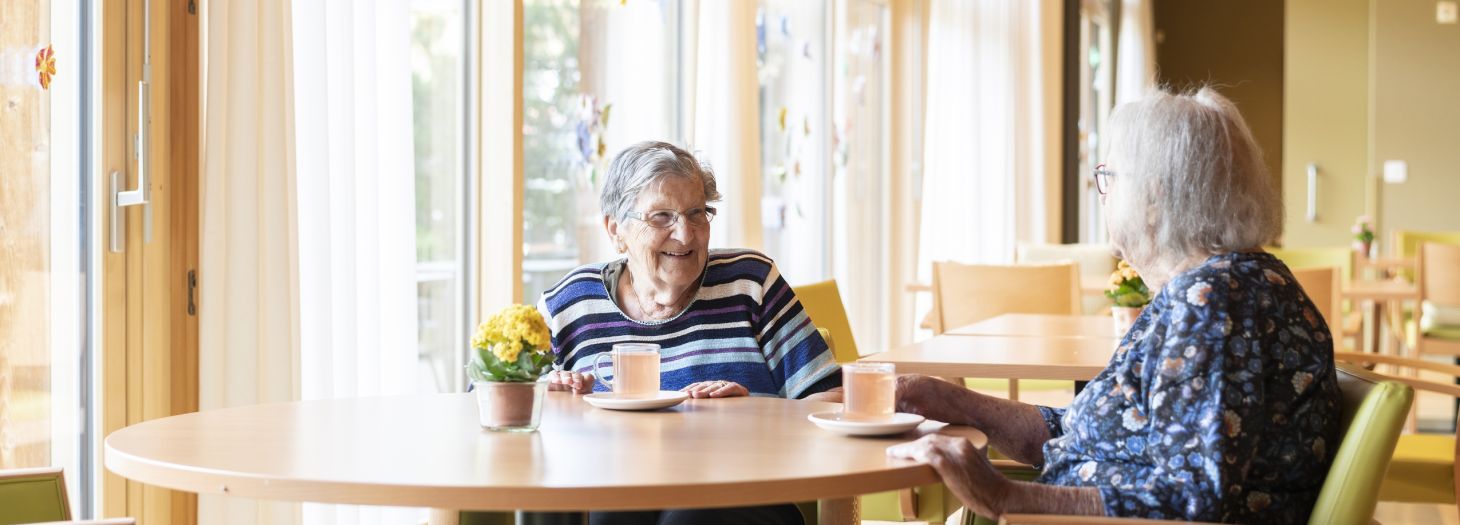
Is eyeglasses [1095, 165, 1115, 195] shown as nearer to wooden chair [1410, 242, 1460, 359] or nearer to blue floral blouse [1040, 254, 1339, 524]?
blue floral blouse [1040, 254, 1339, 524]

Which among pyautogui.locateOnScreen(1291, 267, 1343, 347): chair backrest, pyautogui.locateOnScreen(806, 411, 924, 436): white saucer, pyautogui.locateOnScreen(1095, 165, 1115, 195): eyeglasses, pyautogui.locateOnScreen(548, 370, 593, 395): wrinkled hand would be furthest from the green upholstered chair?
pyautogui.locateOnScreen(1291, 267, 1343, 347): chair backrest

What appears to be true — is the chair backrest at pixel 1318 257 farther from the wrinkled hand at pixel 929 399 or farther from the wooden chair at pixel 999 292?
the wrinkled hand at pixel 929 399

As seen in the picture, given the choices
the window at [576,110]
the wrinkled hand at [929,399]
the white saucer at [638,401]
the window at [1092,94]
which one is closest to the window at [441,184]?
the window at [576,110]

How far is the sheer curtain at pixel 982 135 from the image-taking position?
21.9ft

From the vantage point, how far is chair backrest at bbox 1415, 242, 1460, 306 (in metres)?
5.11

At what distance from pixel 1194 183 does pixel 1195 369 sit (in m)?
0.25

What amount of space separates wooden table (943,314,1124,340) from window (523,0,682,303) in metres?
1.13

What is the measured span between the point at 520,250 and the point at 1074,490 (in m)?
2.27

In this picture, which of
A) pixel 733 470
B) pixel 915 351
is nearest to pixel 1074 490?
pixel 733 470

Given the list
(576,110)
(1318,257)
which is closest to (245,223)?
(576,110)

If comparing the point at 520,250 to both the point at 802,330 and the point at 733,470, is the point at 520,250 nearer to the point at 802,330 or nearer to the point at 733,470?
the point at 802,330

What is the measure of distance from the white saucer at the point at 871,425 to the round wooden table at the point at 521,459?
0.01 m

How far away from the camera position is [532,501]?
1.27 m

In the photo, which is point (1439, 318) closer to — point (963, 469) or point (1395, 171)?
point (1395, 171)
